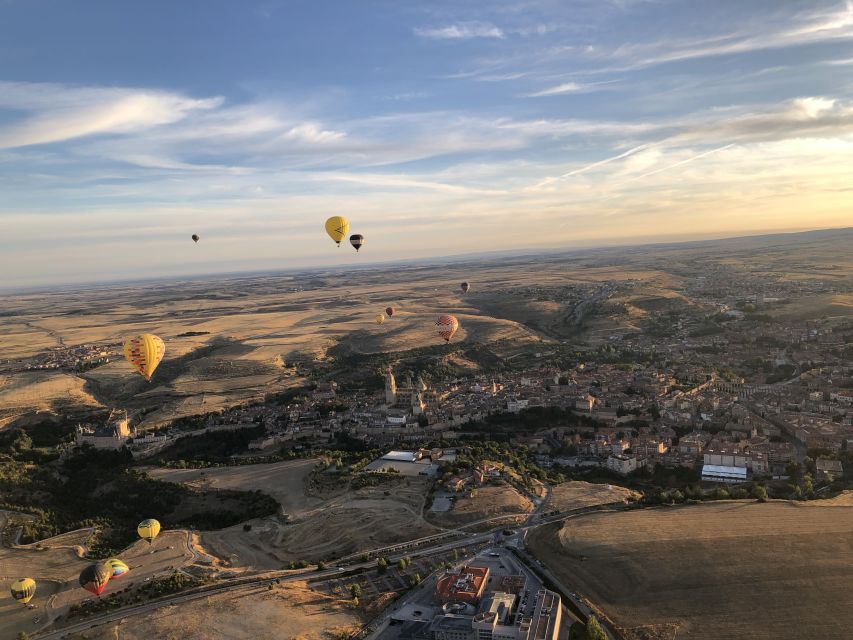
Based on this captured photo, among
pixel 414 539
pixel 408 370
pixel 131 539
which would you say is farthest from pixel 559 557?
pixel 408 370

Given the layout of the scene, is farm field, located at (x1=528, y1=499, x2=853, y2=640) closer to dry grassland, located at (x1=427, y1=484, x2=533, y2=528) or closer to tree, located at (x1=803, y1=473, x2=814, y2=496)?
tree, located at (x1=803, y1=473, x2=814, y2=496)

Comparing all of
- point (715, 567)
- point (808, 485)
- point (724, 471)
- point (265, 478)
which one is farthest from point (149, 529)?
point (808, 485)

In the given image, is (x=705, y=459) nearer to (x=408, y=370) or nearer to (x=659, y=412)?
(x=659, y=412)

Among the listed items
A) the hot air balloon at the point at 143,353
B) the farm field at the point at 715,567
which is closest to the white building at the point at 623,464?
the farm field at the point at 715,567

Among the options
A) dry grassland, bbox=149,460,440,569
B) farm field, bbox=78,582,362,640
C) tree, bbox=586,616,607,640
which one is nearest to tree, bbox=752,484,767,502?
tree, bbox=586,616,607,640

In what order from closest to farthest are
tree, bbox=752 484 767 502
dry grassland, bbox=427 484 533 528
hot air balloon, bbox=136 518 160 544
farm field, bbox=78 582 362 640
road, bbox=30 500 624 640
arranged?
farm field, bbox=78 582 362 640, road, bbox=30 500 624 640, hot air balloon, bbox=136 518 160 544, dry grassland, bbox=427 484 533 528, tree, bbox=752 484 767 502

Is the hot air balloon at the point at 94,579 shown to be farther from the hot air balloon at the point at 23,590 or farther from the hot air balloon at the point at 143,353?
the hot air balloon at the point at 143,353

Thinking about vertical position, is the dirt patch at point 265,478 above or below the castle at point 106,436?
below
